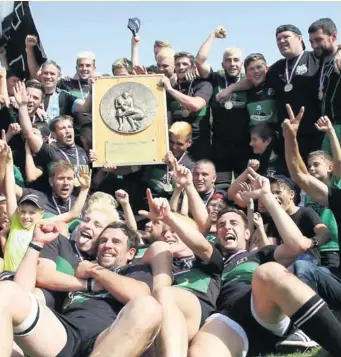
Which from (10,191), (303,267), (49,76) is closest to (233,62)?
(49,76)

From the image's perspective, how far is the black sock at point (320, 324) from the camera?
3762mm

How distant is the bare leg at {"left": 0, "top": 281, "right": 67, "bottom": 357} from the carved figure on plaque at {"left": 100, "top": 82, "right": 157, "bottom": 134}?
4164 millimetres

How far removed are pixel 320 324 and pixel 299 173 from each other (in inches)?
84.6

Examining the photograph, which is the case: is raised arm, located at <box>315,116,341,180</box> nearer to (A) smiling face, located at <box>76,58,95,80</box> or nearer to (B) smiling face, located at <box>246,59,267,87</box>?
(B) smiling face, located at <box>246,59,267,87</box>

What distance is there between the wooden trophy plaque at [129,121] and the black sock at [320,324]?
403 cm

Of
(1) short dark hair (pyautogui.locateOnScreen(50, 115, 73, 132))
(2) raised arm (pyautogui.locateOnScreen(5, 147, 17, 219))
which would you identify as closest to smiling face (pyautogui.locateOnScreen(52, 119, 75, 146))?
(1) short dark hair (pyautogui.locateOnScreen(50, 115, 73, 132))

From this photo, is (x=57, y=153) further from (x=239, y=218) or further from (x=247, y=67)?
(x=239, y=218)

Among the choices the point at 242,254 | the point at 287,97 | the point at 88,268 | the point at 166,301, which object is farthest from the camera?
the point at 287,97

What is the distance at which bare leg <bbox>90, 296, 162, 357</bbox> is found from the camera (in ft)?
11.9

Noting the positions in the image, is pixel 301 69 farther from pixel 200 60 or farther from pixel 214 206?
pixel 214 206

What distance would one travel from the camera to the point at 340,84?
713 cm

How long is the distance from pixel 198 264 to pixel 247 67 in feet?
12.1

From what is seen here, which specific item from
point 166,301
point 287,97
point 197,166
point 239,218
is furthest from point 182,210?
point 166,301

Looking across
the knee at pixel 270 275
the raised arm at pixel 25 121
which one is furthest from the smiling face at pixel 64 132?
the knee at pixel 270 275
